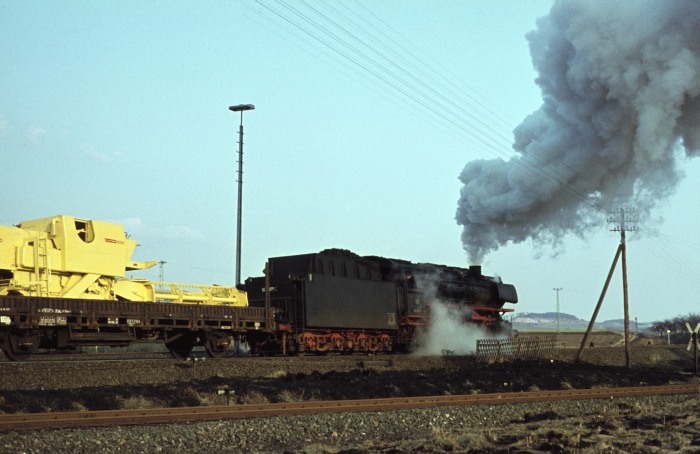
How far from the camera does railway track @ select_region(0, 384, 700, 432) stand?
11117 millimetres

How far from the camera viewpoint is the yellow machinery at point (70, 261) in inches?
768

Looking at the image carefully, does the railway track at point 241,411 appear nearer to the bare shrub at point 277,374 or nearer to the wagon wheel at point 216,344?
the bare shrub at point 277,374

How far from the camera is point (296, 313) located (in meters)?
26.9

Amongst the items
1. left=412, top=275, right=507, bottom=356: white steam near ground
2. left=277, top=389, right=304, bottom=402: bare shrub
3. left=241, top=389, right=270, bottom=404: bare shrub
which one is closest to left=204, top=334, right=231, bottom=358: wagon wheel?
left=277, top=389, right=304, bottom=402: bare shrub

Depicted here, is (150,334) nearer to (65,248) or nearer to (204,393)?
(65,248)

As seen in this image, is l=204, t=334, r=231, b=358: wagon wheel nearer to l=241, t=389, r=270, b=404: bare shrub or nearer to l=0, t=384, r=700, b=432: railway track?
l=241, t=389, r=270, b=404: bare shrub

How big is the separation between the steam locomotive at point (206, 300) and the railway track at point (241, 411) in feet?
24.4

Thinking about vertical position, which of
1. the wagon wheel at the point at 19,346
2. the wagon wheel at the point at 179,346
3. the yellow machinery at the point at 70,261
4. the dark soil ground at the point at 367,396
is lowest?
the dark soil ground at the point at 367,396

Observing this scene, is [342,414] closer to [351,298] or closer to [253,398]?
[253,398]

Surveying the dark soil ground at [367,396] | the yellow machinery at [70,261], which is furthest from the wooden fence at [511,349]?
the yellow machinery at [70,261]

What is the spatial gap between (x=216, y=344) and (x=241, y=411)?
38.8 ft

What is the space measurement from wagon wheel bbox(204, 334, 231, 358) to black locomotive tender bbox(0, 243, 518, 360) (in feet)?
0.10

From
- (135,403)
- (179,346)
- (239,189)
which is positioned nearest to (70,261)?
(179,346)

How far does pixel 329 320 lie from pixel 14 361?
1123 cm
